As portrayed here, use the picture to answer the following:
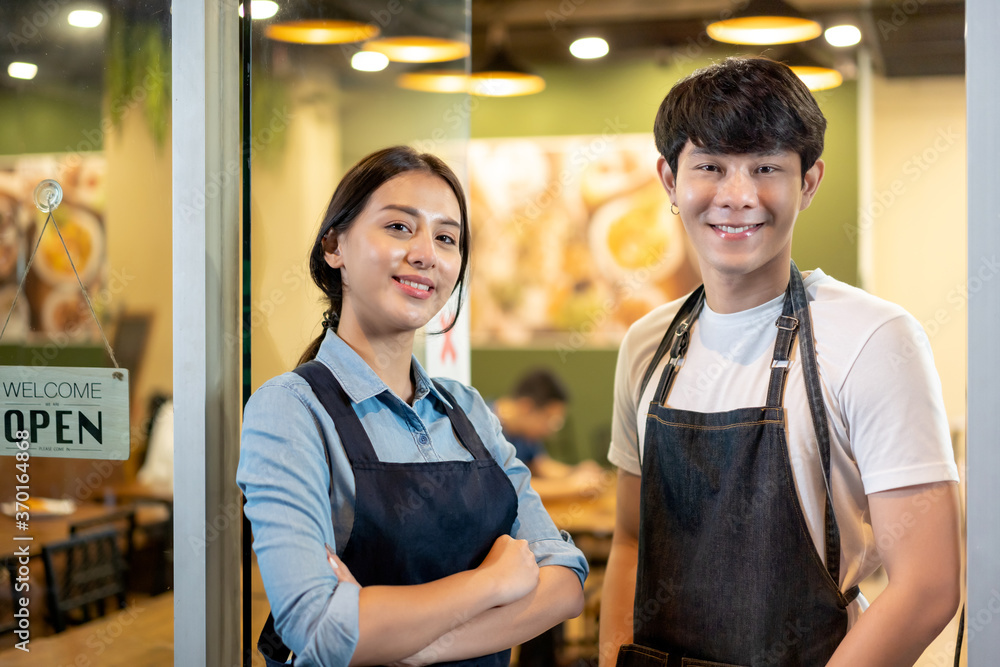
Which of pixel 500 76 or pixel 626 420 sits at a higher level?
pixel 500 76

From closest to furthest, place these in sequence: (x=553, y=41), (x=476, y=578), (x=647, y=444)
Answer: (x=476, y=578), (x=647, y=444), (x=553, y=41)

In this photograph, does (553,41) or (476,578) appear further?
(553,41)

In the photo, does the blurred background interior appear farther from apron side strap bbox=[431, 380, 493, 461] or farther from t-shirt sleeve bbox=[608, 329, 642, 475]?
t-shirt sleeve bbox=[608, 329, 642, 475]

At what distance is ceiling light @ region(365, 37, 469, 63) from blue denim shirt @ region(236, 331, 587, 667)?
3.43 ft

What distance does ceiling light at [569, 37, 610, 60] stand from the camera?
4.78 m

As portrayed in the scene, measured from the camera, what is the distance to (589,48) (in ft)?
15.8

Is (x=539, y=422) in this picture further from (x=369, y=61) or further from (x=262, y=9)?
(x=262, y=9)

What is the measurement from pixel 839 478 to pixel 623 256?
11.7 ft

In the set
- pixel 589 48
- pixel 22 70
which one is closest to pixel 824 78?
pixel 589 48

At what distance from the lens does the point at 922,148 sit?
3410 mm

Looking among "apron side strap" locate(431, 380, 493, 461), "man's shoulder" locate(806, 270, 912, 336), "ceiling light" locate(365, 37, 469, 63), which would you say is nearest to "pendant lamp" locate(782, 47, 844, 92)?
"ceiling light" locate(365, 37, 469, 63)

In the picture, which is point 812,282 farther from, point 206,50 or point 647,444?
point 206,50

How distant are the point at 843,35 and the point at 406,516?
3835mm

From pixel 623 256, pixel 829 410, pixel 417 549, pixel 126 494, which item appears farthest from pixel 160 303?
pixel 623 256
